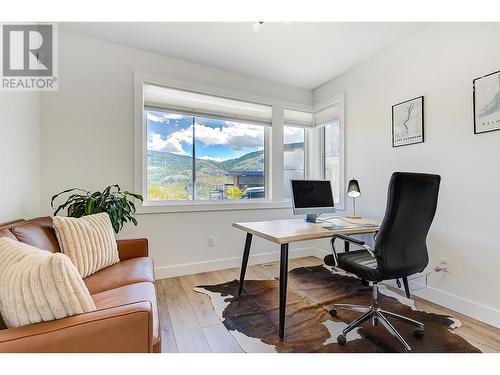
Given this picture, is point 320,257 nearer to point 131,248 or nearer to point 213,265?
point 213,265

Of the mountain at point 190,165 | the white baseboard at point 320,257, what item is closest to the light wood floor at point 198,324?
the white baseboard at point 320,257

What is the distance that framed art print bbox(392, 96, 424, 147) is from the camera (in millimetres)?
2293

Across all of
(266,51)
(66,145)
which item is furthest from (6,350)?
(266,51)

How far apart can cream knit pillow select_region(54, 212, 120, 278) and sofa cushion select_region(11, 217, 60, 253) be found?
54mm

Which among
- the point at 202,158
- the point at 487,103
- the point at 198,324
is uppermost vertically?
the point at 487,103

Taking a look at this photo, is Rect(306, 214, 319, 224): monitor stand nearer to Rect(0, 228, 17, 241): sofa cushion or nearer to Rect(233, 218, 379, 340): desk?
Rect(233, 218, 379, 340): desk

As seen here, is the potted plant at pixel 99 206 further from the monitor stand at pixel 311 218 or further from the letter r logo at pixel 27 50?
the monitor stand at pixel 311 218

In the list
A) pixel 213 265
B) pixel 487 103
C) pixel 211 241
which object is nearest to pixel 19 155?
pixel 211 241

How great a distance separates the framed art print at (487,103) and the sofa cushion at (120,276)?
8.93 ft

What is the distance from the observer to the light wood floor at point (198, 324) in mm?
1576

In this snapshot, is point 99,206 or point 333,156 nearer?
point 99,206

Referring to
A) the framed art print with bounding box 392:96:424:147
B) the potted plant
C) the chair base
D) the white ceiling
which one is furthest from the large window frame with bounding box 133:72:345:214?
the chair base

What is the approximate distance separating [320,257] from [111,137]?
311cm

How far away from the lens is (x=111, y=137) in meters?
2.53
